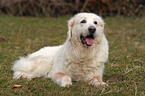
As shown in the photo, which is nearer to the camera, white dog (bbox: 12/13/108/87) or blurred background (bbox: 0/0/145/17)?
white dog (bbox: 12/13/108/87)

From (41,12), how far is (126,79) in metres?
10.6

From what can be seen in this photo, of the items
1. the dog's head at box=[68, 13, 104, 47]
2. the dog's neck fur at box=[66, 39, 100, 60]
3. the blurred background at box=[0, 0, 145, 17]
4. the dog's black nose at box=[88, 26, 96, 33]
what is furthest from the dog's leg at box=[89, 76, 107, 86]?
the blurred background at box=[0, 0, 145, 17]

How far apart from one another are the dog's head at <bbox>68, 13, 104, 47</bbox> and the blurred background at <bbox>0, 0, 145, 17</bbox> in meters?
9.08

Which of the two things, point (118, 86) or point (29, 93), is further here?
point (118, 86)

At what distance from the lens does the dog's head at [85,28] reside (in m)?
3.46

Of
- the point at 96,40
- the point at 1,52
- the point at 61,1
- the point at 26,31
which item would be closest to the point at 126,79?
the point at 96,40

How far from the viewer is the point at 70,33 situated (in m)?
3.71

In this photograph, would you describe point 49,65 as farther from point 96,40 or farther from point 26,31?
point 26,31

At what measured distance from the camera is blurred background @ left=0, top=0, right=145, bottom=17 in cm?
1286

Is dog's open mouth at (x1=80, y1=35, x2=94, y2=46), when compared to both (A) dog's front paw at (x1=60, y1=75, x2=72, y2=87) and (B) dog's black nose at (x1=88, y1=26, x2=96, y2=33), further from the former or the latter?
(A) dog's front paw at (x1=60, y1=75, x2=72, y2=87)

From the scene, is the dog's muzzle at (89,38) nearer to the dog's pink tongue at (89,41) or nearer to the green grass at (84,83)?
the dog's pink tongue at (89,41)

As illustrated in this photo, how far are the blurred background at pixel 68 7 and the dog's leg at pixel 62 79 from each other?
9.38m

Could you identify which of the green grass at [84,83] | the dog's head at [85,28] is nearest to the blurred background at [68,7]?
the green grass at [84,83]

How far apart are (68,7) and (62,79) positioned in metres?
10.5
